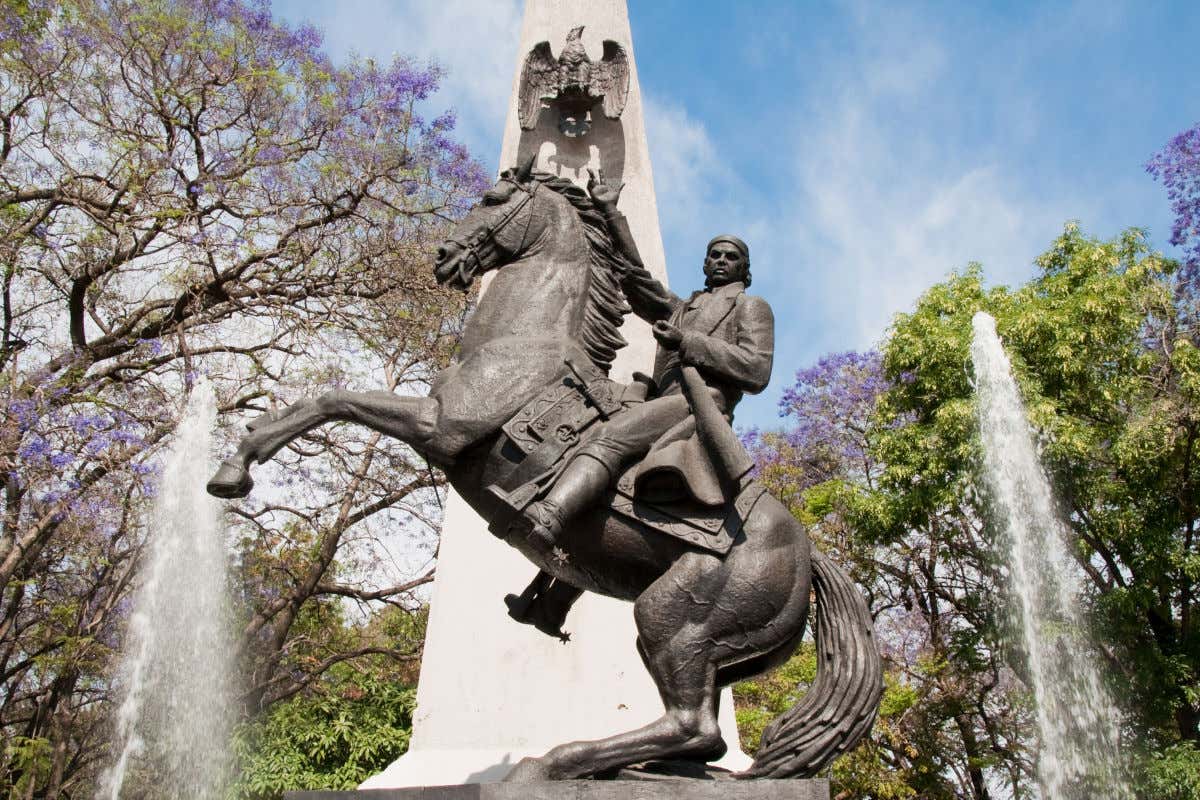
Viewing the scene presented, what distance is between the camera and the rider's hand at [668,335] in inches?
184

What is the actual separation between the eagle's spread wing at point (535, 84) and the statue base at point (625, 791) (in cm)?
726

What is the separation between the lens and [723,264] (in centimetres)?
521

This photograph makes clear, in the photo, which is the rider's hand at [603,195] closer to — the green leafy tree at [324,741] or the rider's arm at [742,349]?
the rider's arm at [742,349]

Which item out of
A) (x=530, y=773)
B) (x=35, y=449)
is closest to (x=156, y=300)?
(x=35, y=449)

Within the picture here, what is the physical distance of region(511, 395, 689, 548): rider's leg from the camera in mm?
3975

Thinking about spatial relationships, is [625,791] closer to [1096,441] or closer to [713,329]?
[713,329]

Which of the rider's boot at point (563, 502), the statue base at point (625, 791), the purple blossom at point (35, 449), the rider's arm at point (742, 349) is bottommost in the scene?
the statue base at point (625, 791)

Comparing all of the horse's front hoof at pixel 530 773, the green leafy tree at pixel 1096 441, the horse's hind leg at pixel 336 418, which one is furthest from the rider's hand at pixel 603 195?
the green leafy tree at pixel 1096 441

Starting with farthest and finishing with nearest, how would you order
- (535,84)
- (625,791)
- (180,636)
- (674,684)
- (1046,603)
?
(1046,603) < (180,636) < (535,84) < (674,684) < (625,791)

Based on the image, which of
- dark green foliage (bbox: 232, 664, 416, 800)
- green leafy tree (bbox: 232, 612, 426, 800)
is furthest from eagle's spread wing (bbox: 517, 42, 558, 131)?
dark green foliage (bbox: 232, 664, 416, 800)

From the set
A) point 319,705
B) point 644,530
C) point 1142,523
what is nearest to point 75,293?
point 319,705

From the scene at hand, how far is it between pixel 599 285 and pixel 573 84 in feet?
17.5

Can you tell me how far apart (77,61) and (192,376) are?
14.8 ft

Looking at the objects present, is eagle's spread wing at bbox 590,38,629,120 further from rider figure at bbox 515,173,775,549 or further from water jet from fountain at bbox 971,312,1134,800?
water jet from fountain at bbox 971,312,1134,800
